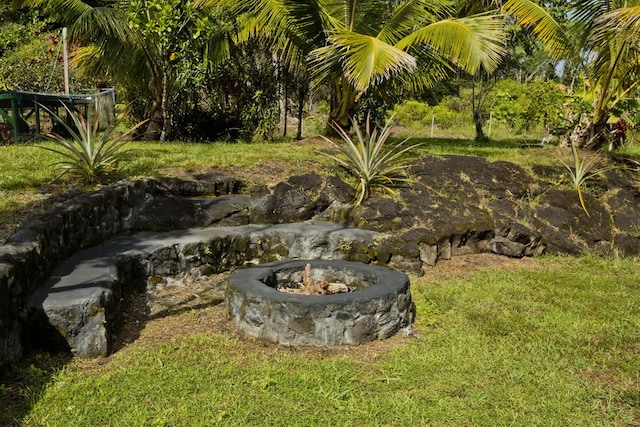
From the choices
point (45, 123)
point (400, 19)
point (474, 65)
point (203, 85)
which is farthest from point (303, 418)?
point (45, 123)

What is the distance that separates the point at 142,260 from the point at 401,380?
2.82 meters

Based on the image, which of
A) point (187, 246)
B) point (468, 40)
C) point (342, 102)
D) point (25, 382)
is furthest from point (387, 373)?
point (342, 102)

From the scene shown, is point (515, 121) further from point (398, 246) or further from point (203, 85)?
point (398, 246)

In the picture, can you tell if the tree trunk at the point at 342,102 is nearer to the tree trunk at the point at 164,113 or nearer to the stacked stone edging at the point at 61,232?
the tree trunk at the point at 164,113

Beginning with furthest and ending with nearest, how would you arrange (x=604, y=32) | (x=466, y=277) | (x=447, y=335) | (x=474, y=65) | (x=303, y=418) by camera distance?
1. (x=604, y=32)
2. (x=474, y=65)
3. (x=466, y=277)
4. (x=447, y=335)
5. (x=303, y=418)

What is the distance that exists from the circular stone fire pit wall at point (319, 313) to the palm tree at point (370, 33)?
438 cm

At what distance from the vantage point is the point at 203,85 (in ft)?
37.2

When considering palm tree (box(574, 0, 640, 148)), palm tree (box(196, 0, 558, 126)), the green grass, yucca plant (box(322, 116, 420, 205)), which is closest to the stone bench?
the green grass

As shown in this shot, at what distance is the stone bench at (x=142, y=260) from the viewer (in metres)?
3.92

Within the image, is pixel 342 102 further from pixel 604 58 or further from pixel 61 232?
pixel 61 232

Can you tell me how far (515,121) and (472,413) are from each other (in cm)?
1803

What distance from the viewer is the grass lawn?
3.29m

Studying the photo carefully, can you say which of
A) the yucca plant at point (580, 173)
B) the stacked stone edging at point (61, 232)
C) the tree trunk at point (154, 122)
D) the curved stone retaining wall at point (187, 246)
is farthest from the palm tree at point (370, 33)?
the stacked stone edging at point (61, 232)

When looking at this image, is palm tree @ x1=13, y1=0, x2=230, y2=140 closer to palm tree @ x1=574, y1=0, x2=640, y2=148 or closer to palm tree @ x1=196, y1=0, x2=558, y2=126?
palm tree @ x1=196, y1=0, x2=558, y2=126
